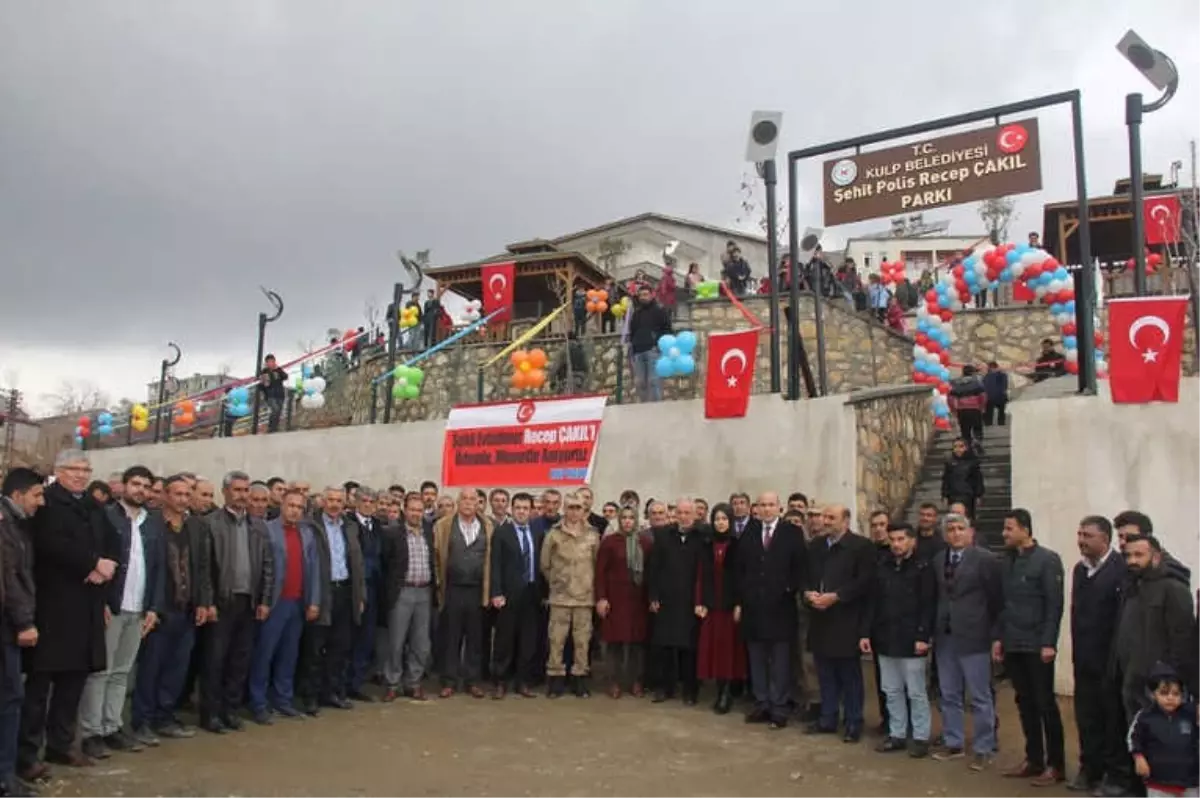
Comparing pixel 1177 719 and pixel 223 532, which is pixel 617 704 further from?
pixel 1177 719

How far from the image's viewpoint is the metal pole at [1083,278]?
8.44 meters

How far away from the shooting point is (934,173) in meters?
9.65

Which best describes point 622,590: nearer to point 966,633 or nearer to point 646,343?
point 966,633

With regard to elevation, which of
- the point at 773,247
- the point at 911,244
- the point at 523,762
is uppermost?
the point at 911,244

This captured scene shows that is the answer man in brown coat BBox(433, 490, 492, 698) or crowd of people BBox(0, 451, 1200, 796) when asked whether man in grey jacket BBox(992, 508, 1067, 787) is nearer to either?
crowd of people BBox(0, 451, 1200, 796)

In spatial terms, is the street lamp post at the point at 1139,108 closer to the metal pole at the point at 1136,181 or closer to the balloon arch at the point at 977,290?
the metal pole at the point at 1136,181

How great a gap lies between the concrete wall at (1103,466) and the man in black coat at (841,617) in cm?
223

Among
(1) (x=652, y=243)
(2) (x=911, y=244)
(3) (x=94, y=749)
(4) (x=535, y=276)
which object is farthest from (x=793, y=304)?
(2) (x=911, y=244)

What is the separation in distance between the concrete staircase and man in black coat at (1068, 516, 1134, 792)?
149 inches

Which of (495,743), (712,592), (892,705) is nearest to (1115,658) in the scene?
(892,705)

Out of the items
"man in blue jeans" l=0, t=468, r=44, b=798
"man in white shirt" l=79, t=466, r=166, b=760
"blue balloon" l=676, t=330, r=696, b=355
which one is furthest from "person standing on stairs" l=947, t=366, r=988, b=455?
"man in blue jeans" l=0, t=468, r=44, b=798

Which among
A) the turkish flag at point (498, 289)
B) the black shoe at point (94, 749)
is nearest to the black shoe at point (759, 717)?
the black shoe at point (94, 749)

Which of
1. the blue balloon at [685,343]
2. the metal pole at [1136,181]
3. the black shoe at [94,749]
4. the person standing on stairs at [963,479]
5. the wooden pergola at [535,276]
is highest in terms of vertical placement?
the wooden pergola at [535,276]

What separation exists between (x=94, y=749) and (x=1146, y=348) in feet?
26.8
